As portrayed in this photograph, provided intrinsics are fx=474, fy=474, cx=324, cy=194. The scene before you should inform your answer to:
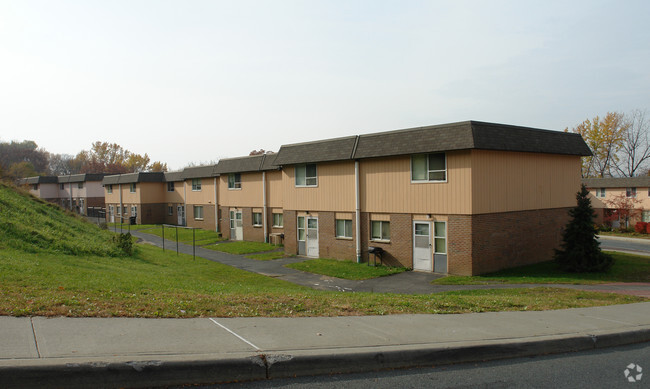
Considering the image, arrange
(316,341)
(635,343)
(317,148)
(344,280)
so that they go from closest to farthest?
(316,341), (635,343), (344,280), (317,148)

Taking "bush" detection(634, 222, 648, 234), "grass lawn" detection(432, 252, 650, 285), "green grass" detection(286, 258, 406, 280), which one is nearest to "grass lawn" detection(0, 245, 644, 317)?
"grass lawn" detection(432, 252, 650, 285)

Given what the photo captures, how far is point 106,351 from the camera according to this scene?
5.33 metres

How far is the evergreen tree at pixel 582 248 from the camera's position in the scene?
20656 millimetres

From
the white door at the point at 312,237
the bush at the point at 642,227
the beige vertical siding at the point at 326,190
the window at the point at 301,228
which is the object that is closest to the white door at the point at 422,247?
the beige vertical siding at the point at 326,190

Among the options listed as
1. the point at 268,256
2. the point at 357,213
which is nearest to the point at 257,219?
the point at 268,256

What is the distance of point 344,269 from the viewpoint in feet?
73.8

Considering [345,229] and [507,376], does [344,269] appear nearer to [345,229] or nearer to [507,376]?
[345,229]

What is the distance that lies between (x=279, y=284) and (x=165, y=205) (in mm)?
42254

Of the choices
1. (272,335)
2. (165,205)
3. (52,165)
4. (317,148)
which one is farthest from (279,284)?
(52,165)

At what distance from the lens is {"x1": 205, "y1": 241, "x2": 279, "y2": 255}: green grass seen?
102 ft

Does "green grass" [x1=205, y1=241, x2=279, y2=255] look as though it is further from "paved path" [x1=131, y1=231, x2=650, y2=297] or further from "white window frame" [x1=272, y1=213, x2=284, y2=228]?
"paved path" [x1=131, y1=231, x2=650, y2=297]

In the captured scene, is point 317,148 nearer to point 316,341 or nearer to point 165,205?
point 316,341

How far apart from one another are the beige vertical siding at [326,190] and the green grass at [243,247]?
4.32 m

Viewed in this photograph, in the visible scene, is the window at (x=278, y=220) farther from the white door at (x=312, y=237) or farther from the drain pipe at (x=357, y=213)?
the drain pipe at (x=357, y=213)
